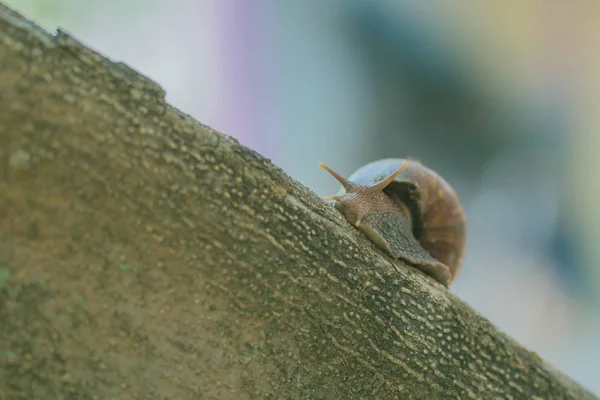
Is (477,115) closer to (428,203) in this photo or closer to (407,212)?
(428,203)

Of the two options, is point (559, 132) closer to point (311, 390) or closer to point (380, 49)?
point (380, 49)

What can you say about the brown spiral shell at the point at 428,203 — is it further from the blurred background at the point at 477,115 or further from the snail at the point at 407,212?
the blurred background at the point at 477,115

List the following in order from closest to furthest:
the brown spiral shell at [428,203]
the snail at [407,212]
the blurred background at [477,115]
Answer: the snail at [407,212] → the brown spiral shell at [428,203] → the blurred background at [477,115]

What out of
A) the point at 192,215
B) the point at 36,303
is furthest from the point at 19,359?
the point at 192,215

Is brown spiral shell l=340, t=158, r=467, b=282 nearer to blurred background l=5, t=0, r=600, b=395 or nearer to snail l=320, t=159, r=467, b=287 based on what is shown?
snail l=320, t=159, r=467, b=287

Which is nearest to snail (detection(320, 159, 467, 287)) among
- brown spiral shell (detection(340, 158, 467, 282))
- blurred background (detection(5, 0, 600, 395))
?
brown spiral shell (detection(340, 158, 467, 282))

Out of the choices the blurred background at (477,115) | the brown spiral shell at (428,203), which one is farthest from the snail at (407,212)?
the blurred background at (477,115)
